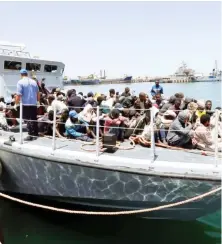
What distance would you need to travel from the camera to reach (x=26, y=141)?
21.0ft

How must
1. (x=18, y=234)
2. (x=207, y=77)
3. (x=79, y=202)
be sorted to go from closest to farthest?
(x=79, y=202) → (x=18, y=234) → (x=207, y=77)

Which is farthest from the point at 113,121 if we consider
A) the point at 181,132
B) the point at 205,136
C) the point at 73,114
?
the point at 205,136

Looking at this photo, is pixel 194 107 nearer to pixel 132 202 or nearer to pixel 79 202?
pixel 132 202

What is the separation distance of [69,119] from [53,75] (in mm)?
7350

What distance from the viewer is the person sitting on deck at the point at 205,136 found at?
5699mm

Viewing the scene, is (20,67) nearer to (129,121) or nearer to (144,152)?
(129,121)

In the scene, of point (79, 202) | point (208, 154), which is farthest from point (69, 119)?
point (208, 154)

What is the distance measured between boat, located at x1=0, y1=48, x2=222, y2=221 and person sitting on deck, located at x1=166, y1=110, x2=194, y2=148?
211 millimetres

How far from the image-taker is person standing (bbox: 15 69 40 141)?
21.2ft

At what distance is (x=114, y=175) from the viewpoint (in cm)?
532

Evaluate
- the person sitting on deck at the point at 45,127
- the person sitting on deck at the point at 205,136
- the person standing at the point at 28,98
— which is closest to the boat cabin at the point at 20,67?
the person sitting on deck at the point at 45,127

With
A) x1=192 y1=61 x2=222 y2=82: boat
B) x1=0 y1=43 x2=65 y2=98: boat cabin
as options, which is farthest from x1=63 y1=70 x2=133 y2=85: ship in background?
x1=0 y1=43 x2=65 y2=98: boat cabin

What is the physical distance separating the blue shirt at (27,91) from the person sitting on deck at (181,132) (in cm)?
266

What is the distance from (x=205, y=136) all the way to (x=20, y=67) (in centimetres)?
848
